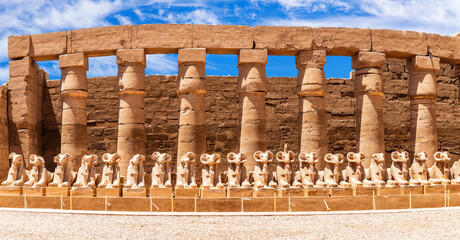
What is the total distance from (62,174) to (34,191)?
802mm

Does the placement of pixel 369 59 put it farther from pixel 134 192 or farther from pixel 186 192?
pixel 134 192

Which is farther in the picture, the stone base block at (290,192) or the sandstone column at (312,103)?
the sandstone column at (312,103)

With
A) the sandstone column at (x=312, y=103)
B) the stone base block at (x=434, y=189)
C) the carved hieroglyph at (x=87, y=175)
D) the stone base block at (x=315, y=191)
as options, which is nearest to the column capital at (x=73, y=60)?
the carved hieroglyph at (x=87, y=175)

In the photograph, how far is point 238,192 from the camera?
38.6 feet

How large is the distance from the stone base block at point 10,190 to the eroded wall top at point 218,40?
4.69m

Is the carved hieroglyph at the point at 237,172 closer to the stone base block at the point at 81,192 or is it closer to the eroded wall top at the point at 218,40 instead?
the stone base block at the point at 81,192

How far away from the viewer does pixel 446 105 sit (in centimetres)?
2122

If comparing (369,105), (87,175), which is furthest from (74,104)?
(369,105)

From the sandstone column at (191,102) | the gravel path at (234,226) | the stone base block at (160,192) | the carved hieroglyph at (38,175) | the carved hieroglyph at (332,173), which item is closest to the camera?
the gravel path at (234,226)

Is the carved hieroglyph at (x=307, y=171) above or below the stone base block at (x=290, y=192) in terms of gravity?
above

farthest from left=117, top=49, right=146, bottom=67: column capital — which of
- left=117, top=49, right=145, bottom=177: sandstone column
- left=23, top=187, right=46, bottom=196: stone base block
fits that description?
left=23, top=187, right=46, bottom=196: stone base block

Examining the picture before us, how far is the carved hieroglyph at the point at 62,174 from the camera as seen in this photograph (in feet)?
40.6

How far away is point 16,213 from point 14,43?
7219 mm

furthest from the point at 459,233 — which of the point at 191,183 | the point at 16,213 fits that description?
the point at 16,213
